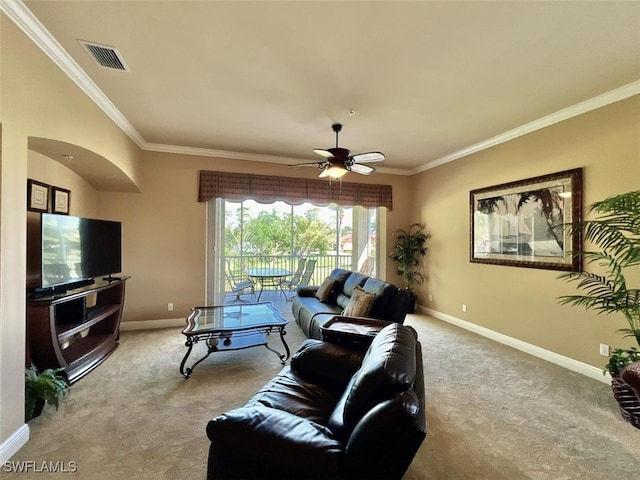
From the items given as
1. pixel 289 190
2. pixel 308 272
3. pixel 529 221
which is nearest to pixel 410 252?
pixel 308 272

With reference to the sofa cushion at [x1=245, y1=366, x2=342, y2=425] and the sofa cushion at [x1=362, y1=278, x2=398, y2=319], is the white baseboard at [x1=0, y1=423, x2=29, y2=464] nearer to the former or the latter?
the sofa cushion at [x1=245, y1=366, x2=342, y2=425]

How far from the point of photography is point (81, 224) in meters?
2.98

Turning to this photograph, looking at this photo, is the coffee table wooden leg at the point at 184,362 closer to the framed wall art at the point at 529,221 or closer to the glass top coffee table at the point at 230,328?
the glass top coffee table at the point at 230,328

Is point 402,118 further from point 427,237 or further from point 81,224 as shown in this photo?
point 81,224

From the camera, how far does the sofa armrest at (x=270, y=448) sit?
1.07 meters

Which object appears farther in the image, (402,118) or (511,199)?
(511,199)

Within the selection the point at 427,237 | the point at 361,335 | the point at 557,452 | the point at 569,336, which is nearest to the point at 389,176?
the point at 427,237

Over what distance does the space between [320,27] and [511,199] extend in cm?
318

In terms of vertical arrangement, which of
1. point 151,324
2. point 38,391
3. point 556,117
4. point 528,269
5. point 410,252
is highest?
point 556,117

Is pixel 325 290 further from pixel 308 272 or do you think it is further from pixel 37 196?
pixel 37 196

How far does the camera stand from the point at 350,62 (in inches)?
88.3

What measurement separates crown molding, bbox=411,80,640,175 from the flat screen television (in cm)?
495

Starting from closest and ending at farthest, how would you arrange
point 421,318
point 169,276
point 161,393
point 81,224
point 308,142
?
point 161,393 < point 81,224 < point 308,142 < point 169,276 < point 421,318

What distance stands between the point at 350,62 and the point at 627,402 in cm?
326
